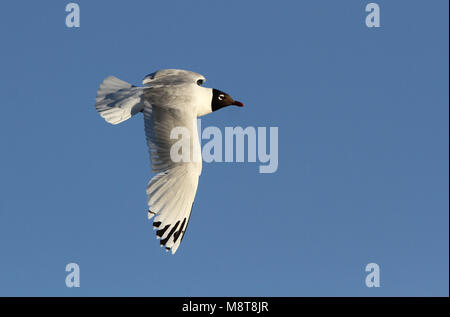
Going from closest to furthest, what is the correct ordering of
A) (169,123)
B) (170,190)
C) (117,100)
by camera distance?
1. (170,190)
2. (169,123)
3. (117,100)

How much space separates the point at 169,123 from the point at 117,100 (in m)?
1.24

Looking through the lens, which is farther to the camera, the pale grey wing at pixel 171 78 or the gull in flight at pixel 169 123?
the pale grey wing at pixel 171 78

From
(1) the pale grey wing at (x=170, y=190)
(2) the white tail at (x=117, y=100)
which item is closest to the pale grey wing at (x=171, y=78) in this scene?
(2) the white tail at (x=117, y=100)

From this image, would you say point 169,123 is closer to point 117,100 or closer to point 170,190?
point 170,190

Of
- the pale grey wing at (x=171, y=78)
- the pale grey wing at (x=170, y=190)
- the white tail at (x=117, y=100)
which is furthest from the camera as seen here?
the pale grey wing at (x=171, y=78)

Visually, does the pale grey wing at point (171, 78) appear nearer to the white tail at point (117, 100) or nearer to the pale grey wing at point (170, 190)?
the white tail at point (117, 100)

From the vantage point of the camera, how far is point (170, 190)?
1140 cm

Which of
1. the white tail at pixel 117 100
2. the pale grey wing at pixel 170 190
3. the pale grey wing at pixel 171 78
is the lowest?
the pale grey wing at pixel 170 190

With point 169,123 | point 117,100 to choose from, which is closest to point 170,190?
point 169,123

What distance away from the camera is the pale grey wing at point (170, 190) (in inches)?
447

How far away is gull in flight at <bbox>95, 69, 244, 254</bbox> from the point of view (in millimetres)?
11391

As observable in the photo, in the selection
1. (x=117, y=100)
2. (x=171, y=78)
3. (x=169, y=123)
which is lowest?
(x=169, y=123)
